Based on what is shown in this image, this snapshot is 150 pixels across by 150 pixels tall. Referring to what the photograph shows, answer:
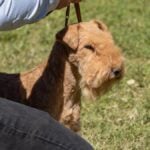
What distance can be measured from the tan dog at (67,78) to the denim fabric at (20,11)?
71 cm

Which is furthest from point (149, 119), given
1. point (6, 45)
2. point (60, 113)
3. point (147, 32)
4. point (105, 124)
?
point (6, 45)

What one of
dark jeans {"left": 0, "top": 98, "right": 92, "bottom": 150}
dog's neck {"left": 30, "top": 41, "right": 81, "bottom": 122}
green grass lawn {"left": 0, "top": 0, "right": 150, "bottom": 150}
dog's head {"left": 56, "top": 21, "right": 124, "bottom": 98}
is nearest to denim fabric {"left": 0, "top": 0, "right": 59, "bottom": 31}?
dark jeans {"left": 0, "top": 98, "right": 92, "bottom": 150}

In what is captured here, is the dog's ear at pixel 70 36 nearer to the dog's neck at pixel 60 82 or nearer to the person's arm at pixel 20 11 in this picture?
the dog's neck at pixel 60 82

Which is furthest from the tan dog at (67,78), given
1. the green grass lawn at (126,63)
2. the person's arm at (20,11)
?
the person's arm at (20,11)

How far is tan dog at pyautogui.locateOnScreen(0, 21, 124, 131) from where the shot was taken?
3.86 metres

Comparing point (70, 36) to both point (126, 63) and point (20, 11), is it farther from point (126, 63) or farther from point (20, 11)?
point (126, 63)

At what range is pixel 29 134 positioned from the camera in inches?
113

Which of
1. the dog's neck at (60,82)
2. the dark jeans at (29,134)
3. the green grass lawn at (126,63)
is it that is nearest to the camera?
the dark jeans at (29,134)

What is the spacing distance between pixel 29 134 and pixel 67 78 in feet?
3.81

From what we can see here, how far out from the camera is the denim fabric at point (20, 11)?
2.96m

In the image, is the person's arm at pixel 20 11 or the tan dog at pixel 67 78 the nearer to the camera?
the person's arm at pixel 20 11

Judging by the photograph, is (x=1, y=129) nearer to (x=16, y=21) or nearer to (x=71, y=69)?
(x=16, y=21)

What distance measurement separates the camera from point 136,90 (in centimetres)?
527

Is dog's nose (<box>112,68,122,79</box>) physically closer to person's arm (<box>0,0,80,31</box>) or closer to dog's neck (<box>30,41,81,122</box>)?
dog's neck (<box>30,41,81,122</box>)
